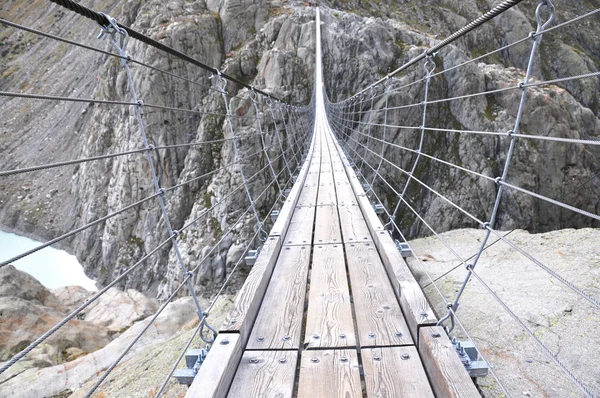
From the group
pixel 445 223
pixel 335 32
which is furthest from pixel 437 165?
pixel 335 32

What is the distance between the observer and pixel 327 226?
3287 millimetres

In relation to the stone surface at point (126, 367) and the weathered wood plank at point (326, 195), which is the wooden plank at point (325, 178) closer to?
the weathered wood plank at point (326, 195)

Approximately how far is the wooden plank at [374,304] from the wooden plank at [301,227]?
1.61ft

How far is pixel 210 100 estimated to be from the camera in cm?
2070

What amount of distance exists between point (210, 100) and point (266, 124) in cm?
465

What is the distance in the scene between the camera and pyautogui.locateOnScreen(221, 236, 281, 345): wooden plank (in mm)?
1745

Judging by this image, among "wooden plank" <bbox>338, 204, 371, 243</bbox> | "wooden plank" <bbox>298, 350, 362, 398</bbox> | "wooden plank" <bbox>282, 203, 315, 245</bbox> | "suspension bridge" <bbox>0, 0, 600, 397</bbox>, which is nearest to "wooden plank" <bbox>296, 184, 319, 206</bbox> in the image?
"wooden plank" <bbox>282, 203, 315, 245</bbox>

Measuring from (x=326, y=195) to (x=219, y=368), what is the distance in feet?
10.1

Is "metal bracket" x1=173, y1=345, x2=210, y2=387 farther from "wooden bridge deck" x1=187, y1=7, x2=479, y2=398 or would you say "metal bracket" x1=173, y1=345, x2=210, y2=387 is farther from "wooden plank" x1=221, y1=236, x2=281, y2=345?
"wooden plank" x1=221, y1=236, x2=281, y2=345

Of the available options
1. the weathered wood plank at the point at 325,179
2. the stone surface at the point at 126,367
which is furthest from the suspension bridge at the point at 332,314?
the weathered wood plank at the point at 325,179

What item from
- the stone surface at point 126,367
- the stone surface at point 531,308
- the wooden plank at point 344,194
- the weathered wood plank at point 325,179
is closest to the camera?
the stone surface at point 531,308

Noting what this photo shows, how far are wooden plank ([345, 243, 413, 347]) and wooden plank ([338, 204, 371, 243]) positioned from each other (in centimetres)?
27

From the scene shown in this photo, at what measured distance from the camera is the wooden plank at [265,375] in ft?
4.77

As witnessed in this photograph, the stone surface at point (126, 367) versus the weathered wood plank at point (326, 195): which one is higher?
the weathered wood plank at point (326, 195)
